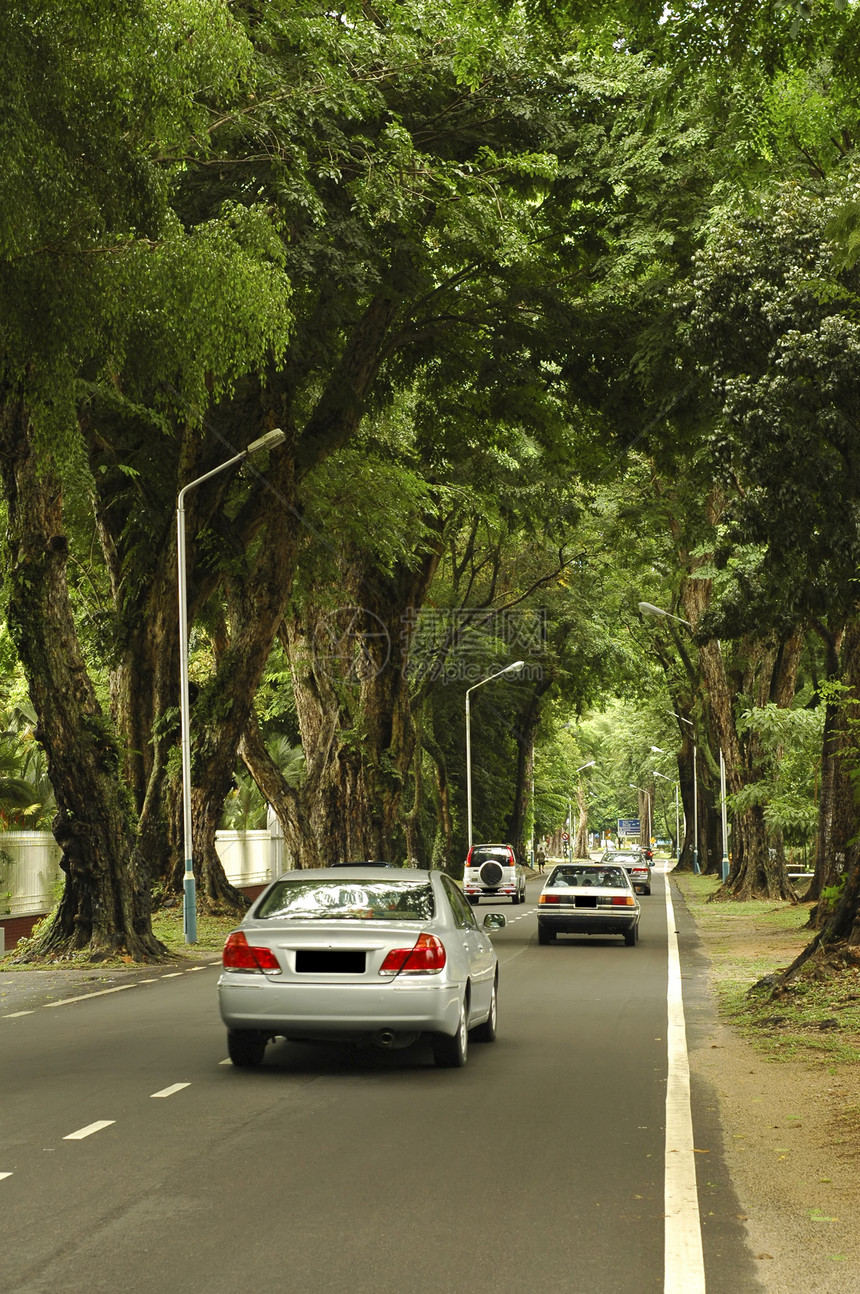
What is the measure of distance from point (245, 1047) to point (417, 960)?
145 centimetres

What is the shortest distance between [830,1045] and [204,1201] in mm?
6718

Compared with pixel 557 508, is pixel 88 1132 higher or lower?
lower

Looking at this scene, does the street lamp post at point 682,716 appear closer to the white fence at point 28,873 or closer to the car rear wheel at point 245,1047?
the white fence at point 28,873

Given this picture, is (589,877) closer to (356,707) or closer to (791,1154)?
(356,707)

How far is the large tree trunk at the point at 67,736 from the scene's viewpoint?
19312mm

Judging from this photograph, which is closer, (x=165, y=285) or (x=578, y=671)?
(x=165, y=285)

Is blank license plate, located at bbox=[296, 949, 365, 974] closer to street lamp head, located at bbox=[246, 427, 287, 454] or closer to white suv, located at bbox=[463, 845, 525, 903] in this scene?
street lamp head, located at bbox=[246, 427, 287, 454]

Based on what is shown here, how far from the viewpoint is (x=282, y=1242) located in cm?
583

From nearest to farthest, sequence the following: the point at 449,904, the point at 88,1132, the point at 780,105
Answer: the point at 88,1132
the point at 449,904
the point at 780,105

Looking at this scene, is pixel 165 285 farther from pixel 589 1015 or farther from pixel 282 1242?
pixel 282 1242

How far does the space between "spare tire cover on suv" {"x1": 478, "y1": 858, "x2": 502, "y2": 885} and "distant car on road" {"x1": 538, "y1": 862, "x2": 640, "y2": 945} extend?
1688cm

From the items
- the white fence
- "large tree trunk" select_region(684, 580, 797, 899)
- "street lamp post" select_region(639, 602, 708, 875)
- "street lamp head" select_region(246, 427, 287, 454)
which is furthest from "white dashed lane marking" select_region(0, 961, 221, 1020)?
"large tree trunk" select_region(684, 580, 797, 899)

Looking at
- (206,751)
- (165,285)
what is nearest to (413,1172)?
(165,285)

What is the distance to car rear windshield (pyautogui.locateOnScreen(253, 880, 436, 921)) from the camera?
10.6 metres
